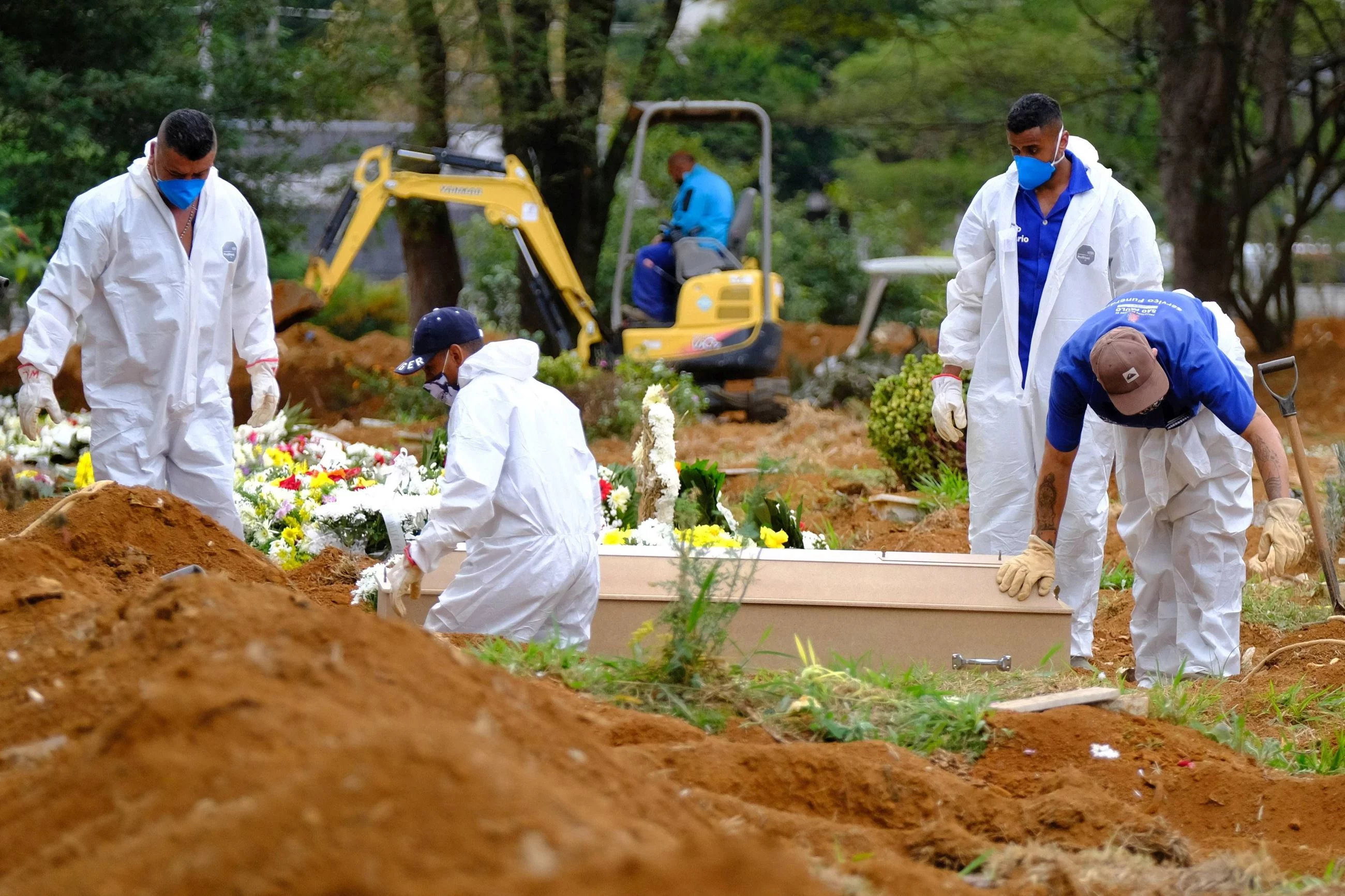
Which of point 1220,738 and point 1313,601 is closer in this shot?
point 1220,738

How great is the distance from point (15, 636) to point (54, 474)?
4240 mm

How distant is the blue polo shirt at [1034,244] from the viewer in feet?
17.3

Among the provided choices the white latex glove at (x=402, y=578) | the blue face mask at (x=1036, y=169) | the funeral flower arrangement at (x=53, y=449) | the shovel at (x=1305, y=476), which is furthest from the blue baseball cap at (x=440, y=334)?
the funeral flower arrangement at (x=53, y=449)

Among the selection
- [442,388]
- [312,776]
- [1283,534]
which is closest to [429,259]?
[442,388]

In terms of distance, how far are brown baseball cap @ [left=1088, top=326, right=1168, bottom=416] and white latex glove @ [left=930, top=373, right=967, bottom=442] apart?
1.26 m

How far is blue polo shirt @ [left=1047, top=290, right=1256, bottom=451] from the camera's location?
442 centimetres

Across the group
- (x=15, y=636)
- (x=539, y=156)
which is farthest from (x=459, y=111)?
(x=15, y=636)

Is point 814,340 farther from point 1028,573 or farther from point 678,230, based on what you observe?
point 1028,573

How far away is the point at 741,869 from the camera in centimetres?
157

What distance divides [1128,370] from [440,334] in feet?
6.76

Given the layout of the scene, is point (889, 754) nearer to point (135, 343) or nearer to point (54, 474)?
point (135, 343)

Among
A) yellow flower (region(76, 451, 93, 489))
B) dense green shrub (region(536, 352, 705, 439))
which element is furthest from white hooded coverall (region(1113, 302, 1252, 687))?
dense green shrub (region(536, 352, 705, 439))

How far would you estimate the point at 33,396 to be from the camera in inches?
207

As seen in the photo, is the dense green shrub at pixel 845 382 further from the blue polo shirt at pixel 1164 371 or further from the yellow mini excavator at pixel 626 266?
the blue polo shirt at pixel 1164 371
